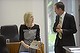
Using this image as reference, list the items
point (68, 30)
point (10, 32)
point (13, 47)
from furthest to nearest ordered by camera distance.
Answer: point (10, 32)
point (13, 47)
point (68, 30)

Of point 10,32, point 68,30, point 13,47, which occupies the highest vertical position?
point 68,30

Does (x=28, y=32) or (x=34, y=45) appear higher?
(x=28, y=32)

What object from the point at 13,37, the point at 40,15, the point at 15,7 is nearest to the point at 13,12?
the point at 15,7

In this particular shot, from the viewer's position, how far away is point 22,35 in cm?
367

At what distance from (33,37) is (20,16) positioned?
1531mm

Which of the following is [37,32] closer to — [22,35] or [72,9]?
[22,35]

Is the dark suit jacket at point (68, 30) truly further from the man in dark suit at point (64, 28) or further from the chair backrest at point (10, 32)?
the chair backrest at point (10, 32)

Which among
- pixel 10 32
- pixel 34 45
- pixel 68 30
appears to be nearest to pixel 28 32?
pixel 34 45

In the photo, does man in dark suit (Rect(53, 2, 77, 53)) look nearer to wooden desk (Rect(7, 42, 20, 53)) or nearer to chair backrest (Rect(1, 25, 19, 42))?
wooden desk (Rect(7, 42, 20, 53))

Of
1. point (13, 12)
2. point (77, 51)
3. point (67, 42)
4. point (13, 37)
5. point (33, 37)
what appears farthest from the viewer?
point (13, 12)

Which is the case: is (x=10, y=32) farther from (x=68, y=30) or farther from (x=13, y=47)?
(x=68, y=30)

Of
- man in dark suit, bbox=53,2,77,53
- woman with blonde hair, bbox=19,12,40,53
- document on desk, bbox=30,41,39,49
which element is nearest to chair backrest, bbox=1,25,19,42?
woman with blonde hair, bbox=19,12,40,53

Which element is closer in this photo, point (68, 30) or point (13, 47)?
point (68, 30)

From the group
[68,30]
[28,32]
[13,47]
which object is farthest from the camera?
[28,32]
